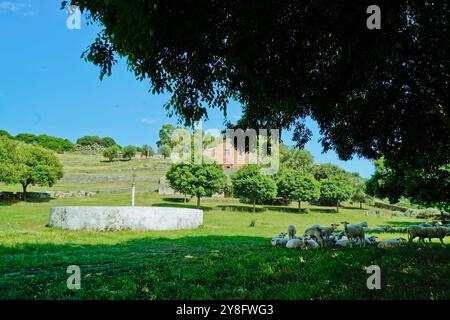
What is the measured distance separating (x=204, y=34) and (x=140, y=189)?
211 feet

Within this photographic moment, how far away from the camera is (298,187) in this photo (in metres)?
53.7

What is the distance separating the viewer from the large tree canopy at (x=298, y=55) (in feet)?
18.2

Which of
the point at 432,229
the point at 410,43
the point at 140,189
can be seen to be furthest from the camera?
the point at 140,189

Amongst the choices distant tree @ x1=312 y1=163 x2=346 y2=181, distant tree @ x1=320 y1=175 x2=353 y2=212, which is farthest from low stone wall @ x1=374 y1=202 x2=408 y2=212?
distant tree @ x1=320 y1=175 x2=353 y2=212

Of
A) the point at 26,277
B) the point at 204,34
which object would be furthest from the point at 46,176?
the point at 204,34

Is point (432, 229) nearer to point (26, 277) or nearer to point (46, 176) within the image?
point (26, 277)

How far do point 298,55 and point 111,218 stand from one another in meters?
17.1

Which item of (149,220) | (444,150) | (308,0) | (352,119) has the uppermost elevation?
(308,0)

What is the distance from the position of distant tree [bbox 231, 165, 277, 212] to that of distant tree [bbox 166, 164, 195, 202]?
6.70m

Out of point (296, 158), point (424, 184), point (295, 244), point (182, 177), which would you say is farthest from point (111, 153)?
point (295, 244)

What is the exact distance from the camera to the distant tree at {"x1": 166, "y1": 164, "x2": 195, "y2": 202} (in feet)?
155

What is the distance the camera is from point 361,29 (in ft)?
18.2

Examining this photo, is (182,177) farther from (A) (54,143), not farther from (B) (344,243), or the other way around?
(A) (54,143)
